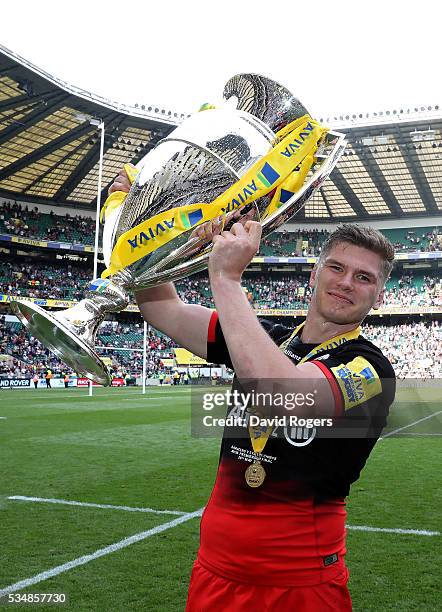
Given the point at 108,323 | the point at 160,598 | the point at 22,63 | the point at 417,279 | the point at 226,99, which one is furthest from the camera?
the point at 417,279

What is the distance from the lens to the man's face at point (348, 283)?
1621 mm

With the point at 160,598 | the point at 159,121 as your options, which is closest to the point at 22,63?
the point at 159,121

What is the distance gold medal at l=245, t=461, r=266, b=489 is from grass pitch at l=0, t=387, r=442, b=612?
93.3 inches

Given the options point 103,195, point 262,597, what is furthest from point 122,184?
point 103,195

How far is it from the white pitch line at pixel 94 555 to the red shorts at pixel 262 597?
2.61 m

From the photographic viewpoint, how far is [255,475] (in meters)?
1.60

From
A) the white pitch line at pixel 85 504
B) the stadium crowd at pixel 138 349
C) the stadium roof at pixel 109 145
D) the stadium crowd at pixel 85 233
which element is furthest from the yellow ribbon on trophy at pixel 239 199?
the stadium crowd at pixel 85 233

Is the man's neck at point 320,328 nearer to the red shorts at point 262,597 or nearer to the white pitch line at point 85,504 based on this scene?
the red shorts at point 262,597

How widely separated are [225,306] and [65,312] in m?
0.39

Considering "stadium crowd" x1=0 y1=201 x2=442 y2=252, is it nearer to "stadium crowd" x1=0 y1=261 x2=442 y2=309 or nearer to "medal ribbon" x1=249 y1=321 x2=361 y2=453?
"stadium crowd" x1=0 y1=261 x2=442 y2=309

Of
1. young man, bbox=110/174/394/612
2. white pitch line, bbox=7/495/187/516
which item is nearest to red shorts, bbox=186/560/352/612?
young man, bbox=110/174/394/612

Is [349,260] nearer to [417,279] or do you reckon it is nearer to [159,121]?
[159,121]

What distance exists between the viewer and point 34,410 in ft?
53.4

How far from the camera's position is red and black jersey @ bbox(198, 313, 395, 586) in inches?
61.2
